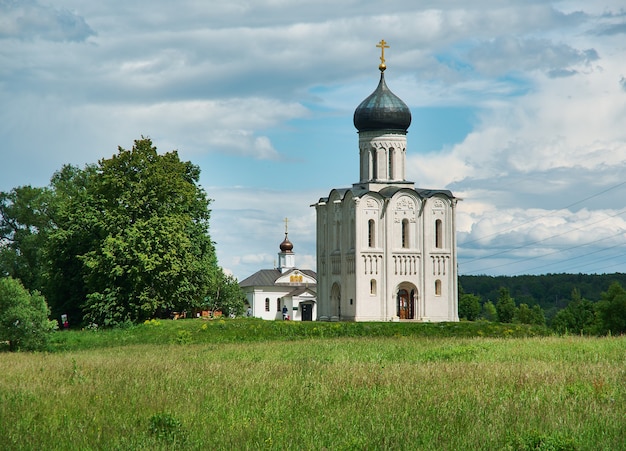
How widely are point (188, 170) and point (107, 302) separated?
10.9 m

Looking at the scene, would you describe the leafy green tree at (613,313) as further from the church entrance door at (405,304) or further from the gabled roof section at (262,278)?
the gabled roof section at (262,278)

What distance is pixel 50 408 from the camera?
16297mm

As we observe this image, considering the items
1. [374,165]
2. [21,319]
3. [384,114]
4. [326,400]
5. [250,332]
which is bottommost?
[326,400]

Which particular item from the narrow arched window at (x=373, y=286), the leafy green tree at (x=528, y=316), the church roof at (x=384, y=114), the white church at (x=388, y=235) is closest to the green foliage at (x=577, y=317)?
the leafy green tree at (x=528, y=316)

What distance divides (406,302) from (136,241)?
21.7 m

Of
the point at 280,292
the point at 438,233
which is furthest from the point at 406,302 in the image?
the point at 280,292

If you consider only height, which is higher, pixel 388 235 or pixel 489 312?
pixel 388 235

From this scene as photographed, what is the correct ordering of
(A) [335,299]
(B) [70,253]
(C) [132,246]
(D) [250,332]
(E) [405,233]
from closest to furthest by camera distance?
(D) [250,332], (C) [132,246], (B) [70,253], (E) [405,233], (A) [335,299]

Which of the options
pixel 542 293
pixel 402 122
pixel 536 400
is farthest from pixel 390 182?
pixel 542 293

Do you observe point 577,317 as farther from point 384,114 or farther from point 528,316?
point 384,114

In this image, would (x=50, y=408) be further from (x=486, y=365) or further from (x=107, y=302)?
(x=107, y=302)

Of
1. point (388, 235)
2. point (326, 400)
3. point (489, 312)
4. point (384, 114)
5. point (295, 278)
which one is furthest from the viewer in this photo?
point (489, 312)

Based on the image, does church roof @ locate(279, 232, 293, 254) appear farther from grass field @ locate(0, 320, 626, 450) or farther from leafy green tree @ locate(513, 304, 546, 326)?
grass field @ locate(0, 320, 626, 450)

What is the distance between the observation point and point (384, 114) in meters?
62.8
